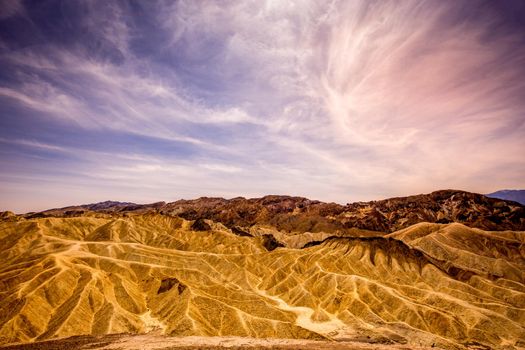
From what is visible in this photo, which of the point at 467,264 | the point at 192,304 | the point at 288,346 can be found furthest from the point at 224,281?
the point at 467,264

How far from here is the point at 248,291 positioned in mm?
104875

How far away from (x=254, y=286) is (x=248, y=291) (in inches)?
646

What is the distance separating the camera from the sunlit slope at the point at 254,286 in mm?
72750

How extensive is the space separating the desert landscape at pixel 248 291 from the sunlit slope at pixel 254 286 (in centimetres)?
38

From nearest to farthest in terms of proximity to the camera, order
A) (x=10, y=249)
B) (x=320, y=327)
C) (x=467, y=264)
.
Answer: (x=320, y=327) → (x=10, y=249) → (x=467, y=264)

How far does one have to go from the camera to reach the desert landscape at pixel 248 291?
68562mm

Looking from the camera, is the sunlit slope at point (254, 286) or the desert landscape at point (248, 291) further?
the sunlit slope at point (254, 286)

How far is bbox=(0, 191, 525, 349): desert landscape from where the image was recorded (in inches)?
2699

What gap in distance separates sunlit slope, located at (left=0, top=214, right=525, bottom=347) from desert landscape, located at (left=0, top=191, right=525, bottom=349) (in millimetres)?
385

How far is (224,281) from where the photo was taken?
120 meters

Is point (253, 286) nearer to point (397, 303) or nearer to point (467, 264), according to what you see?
point (397, 303)

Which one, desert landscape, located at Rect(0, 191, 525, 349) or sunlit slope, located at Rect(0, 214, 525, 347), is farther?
sunlit slope, located at Rect(0, 214, 525, 347)

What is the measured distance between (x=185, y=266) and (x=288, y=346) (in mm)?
80002

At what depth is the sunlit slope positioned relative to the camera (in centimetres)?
7275
